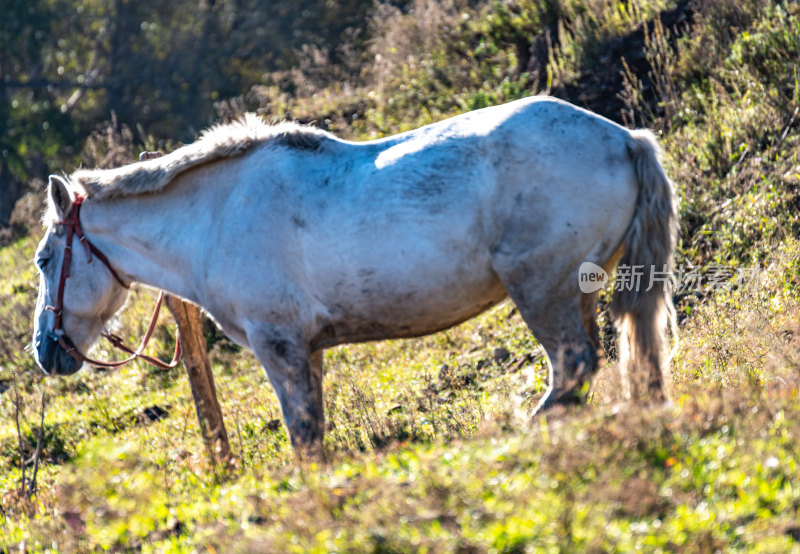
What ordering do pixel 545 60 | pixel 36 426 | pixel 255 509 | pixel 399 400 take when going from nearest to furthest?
pixel 255 509
pixel 399 400
pixel 36 426
pixel 545 60

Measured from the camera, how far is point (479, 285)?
5.24 metres

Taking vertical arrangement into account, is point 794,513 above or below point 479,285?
below

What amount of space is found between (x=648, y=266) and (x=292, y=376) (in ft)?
7.00

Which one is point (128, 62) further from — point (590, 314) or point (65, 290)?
point (590, 314)

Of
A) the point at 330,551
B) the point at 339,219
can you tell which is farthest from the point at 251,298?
the point at 330,551

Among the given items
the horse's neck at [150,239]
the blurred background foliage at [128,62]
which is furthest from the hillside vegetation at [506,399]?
the blurred background foliage at [128,62]

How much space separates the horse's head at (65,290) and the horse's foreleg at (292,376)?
1.31 m

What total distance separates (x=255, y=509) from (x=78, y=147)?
19.6 metres

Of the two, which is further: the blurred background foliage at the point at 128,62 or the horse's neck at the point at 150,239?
the blurred background foliage at the point at 128,62

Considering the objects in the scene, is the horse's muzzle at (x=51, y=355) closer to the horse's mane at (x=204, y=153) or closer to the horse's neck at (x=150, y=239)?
the horse's neck at (x=150, y=239)

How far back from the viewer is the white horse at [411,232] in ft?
16.6

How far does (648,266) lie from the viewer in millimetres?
5125

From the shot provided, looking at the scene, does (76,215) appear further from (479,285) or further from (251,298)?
(479,285)

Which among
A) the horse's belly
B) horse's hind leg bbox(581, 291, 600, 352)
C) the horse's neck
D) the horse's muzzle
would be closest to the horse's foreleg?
the horse's belly
